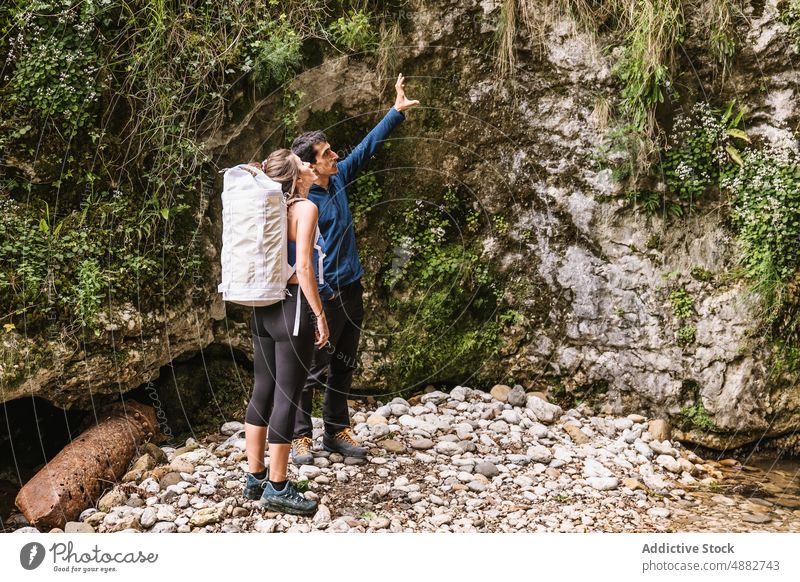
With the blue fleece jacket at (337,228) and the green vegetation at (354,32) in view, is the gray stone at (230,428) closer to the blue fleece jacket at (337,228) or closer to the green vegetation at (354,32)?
the blue fleece jacket at (337,228)

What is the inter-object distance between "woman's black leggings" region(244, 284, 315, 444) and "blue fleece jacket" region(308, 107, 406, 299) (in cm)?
55

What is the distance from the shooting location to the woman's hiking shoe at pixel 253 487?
4074mm

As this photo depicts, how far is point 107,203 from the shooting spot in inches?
196

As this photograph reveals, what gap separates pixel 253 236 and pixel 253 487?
162 cm

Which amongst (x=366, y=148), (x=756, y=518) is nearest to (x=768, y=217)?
(x=756, y=518)

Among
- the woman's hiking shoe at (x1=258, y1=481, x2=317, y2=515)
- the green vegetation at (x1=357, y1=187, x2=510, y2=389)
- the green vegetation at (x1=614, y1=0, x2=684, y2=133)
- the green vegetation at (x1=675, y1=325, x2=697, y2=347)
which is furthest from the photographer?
the green vegetation at (x1=357, y1=187, x2=510, y2=389)

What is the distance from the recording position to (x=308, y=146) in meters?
4.18

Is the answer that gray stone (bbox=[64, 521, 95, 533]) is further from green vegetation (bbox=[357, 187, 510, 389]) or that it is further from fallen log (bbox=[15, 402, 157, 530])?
green vegetation (bbox=[357, 187, 510, 389])

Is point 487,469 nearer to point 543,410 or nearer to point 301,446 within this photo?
point 543,410

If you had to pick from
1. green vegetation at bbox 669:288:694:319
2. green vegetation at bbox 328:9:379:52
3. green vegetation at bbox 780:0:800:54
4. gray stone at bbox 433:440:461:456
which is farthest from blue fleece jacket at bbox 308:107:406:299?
green vegetation at bbox 780:0:800:54

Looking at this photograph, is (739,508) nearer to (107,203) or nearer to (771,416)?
(771,416)

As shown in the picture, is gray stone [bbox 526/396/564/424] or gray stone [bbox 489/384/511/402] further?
gray stone [bbox 489/384/511/402]

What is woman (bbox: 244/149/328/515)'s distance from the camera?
12.0ft

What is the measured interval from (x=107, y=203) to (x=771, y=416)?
5.52 meters
